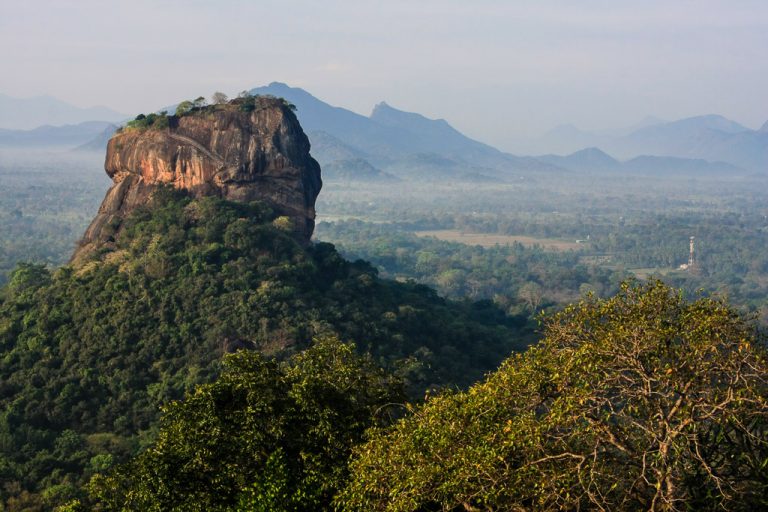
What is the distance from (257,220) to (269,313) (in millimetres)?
6962

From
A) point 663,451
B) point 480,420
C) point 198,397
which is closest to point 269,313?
point 198,397

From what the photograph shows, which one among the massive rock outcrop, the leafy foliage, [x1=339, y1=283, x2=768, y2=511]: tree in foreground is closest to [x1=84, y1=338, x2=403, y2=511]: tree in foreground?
[x1=339, y1=283, x2=768, y2=511]: tree in foreground

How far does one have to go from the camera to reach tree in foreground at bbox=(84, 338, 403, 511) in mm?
13117

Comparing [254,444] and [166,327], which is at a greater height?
[254,444]

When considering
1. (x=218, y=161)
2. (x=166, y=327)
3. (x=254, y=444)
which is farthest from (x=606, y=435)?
(x=218, y=161)

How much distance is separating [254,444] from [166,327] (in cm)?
2030

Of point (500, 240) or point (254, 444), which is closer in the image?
point (254, 444)

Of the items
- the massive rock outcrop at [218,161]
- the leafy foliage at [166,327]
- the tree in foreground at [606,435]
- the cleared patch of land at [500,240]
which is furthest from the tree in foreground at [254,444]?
the cleared patch of land at [500,240]

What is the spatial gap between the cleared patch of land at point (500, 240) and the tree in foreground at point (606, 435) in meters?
119

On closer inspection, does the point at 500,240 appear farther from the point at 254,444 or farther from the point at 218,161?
the point at 254,444

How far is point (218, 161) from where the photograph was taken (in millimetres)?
39469

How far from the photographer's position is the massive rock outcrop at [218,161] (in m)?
39.4

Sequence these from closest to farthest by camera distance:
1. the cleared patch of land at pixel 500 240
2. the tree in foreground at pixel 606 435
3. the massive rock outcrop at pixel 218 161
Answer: the tree in foreground at pixel 606 435 < the massive rock outcrop at pixel 218 161 < the cleared patch of land at pixel 500 240

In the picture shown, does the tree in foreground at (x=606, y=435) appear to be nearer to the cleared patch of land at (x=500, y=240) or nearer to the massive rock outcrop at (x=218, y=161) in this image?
the massive rock outcrop at (x=218, y=161)
